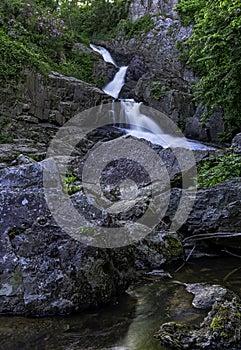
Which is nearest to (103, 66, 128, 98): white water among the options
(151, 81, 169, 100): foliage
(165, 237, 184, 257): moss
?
(151, 81, 169, 100): foliage

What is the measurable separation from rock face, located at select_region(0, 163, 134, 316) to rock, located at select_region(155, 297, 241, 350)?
3.44 ft

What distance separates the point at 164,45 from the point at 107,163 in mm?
17377

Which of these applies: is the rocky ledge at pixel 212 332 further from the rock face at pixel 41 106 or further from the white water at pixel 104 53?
the white water at pixel 104 53

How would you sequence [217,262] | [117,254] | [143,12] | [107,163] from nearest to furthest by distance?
1. [117,254]
2. [217,262]
3. [107,163]
4. [143,12]

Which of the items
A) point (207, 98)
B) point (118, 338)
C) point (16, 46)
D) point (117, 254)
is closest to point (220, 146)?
point (207, 98)

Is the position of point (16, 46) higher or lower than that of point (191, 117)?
higher

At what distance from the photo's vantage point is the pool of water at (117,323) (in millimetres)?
3375

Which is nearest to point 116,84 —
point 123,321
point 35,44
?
point 35,44

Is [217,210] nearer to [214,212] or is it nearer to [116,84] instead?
[214,212]

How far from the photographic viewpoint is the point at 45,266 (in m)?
4.15

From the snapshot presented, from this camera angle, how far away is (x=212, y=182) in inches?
297

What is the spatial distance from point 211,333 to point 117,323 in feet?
3.32

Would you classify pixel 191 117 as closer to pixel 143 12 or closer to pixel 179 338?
pixel 143 12

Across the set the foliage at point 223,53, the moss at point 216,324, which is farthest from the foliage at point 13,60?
the moss at point 216,324
